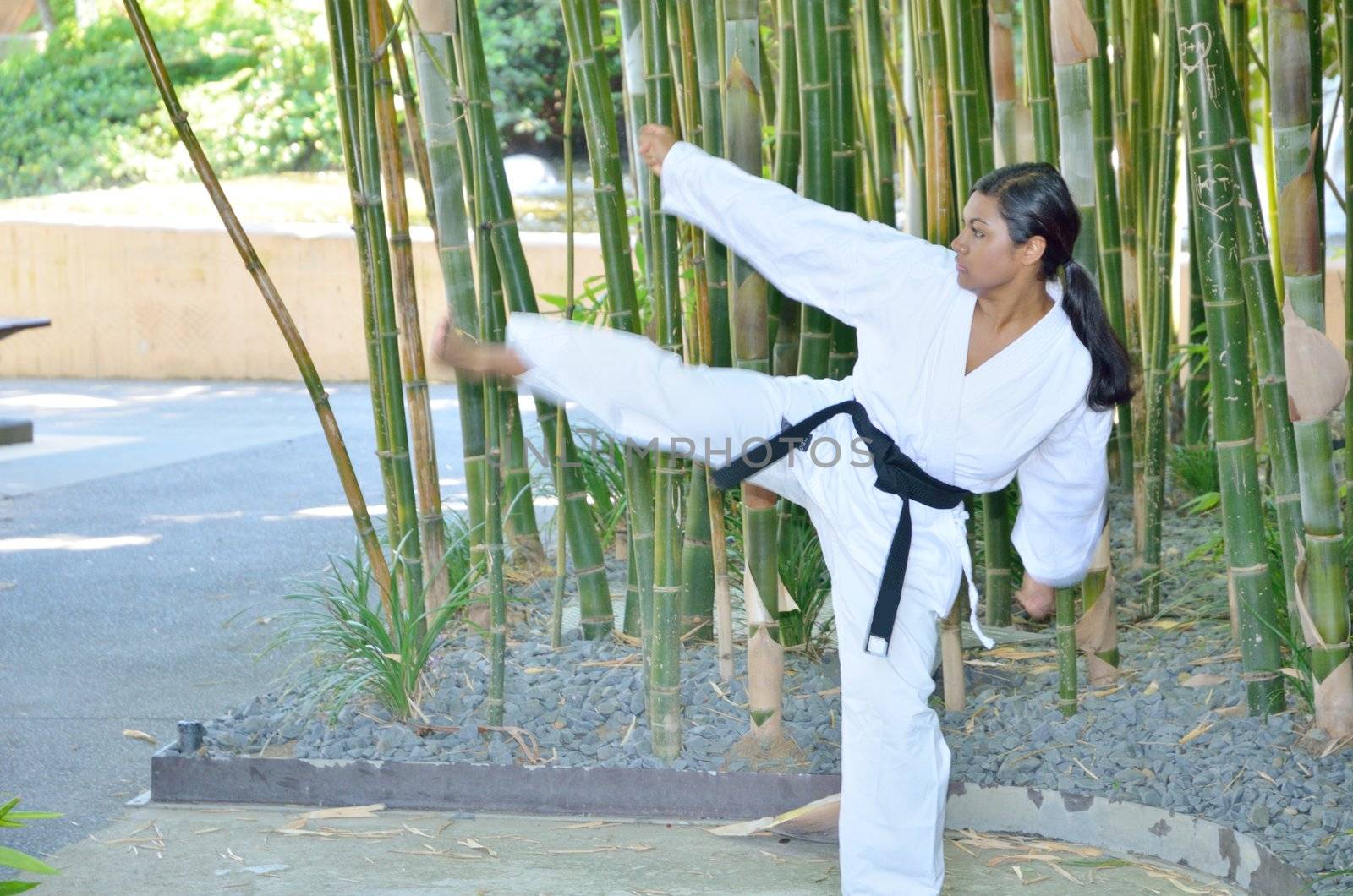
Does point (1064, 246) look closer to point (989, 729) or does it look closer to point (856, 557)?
point (856, 557)

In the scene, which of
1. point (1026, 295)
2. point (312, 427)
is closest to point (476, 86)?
point (1026, 295)

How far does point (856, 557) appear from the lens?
186 cm

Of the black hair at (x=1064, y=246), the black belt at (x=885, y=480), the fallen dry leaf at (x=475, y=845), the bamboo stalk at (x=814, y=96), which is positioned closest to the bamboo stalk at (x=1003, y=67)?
the bamboo stalk at (x=814, y=96)

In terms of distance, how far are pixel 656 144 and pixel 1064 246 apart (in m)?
0.54

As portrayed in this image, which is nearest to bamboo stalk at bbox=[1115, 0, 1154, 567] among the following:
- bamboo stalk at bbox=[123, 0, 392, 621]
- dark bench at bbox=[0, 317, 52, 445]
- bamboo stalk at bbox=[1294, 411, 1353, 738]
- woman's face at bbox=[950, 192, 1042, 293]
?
bamboo stalk at bbox=[1294, 411, 1353, 738]

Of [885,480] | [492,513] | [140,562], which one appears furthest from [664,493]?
[140,562]

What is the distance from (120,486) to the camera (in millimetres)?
4727

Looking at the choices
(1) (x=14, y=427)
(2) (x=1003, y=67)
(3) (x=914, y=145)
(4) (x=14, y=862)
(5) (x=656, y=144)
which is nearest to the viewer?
(4) (x=14, y=862)

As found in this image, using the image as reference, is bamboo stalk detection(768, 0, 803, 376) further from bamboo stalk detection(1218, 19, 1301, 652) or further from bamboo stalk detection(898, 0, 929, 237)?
bamboo stalk detection(1218, 19, 1301, 652)

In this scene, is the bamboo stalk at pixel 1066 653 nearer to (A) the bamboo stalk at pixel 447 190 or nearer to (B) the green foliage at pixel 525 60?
(A) the bamboo stalk at pixel 447 190

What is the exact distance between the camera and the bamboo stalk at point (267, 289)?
2.14 metres

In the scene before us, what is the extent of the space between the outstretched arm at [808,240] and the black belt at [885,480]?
0.14 metres

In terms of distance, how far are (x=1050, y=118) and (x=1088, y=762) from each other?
3.29 ft

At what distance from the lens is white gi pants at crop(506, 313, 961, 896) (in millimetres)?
1778
